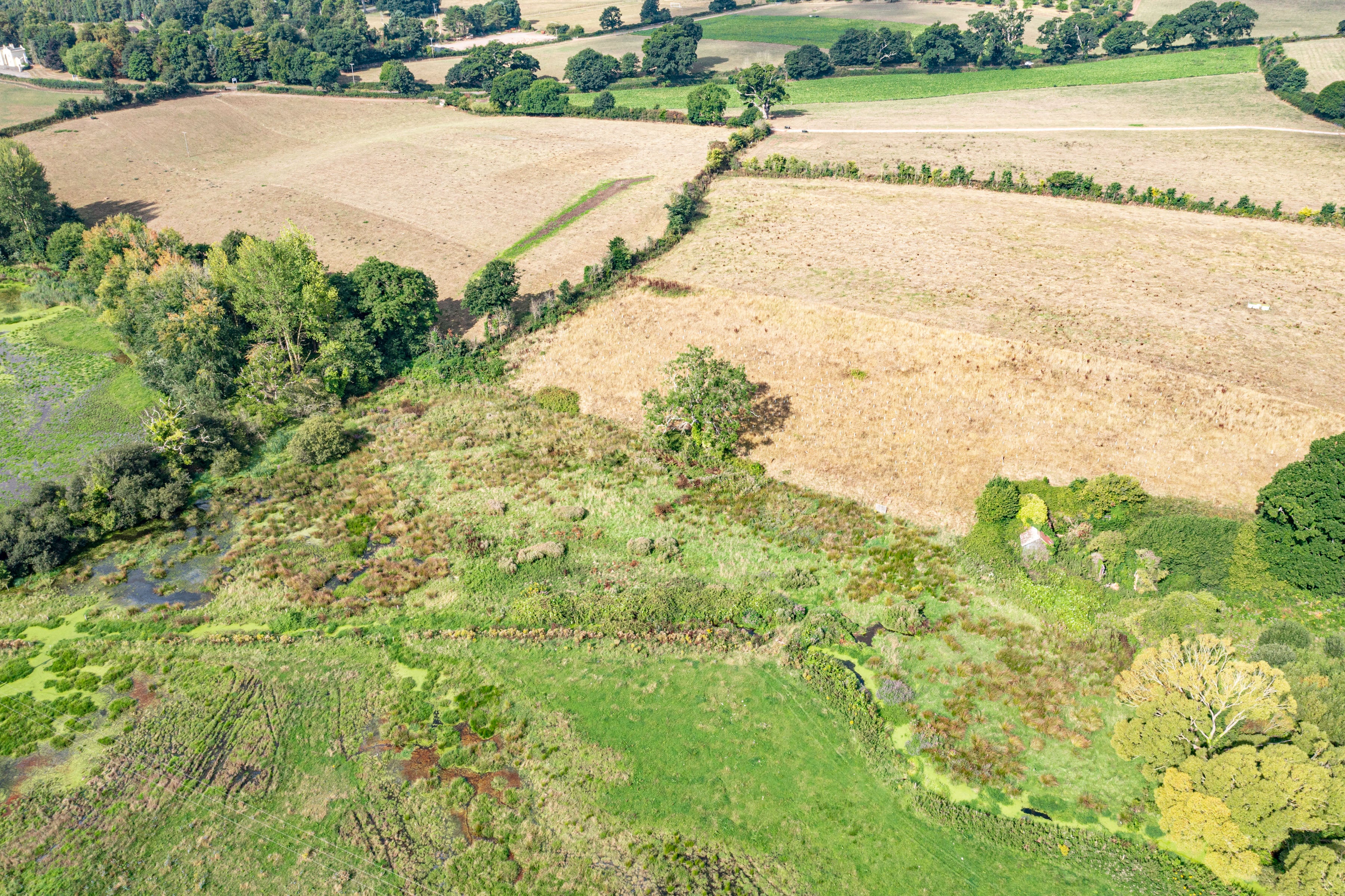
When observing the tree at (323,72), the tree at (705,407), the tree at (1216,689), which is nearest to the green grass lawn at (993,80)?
the tree at (323,72)

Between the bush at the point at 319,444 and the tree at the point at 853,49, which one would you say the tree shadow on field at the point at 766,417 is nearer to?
the bush at the point at 319,444

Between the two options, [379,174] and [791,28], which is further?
[791,28]

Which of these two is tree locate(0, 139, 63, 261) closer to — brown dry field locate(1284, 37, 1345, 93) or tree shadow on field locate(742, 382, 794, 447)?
tree shadow on field locate(742, 382, 794, 447)

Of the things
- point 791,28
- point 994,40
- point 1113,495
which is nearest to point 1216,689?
point 1113,495

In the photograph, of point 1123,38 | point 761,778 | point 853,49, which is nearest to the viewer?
point 761,778

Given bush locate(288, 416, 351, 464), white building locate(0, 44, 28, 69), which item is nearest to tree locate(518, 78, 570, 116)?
bush locate(288, 416, 351, 464)

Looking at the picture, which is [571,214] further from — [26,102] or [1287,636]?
[26,102]
